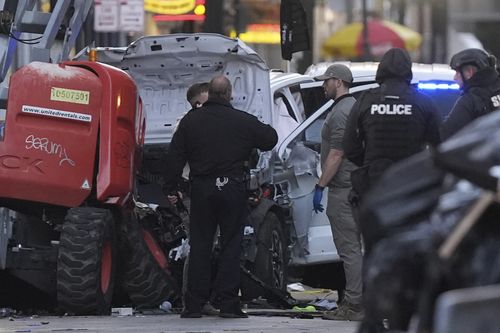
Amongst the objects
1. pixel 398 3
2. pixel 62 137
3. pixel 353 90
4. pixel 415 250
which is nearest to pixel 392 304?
pixel 415 250

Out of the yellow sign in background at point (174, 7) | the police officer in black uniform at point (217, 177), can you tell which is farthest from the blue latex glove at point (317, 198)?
the yellow sign in background at point (174, 7)

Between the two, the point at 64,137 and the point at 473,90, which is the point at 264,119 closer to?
the point at 64,137

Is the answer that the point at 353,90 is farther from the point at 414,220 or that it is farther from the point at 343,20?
the point at 343,20

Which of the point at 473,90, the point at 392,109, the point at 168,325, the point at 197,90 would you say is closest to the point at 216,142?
the point at 197,90

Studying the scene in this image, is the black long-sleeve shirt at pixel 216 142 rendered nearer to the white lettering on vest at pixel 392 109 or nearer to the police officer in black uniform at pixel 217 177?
the police officer in black uniform at pixel 217 177

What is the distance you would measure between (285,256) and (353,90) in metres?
1.59

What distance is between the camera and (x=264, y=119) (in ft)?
39.2

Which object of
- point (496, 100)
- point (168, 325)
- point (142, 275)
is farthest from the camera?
point (142, 275)

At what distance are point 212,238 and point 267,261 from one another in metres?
1.11

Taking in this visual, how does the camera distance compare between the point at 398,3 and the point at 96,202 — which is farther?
the point at 398,3

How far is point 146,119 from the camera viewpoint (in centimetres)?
1239

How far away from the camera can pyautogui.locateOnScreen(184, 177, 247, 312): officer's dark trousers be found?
10.2m

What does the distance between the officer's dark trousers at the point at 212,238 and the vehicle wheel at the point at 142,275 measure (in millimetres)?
→ 660

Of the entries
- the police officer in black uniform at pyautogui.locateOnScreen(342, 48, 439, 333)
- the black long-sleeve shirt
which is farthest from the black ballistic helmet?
the black long-sleeve shirt
